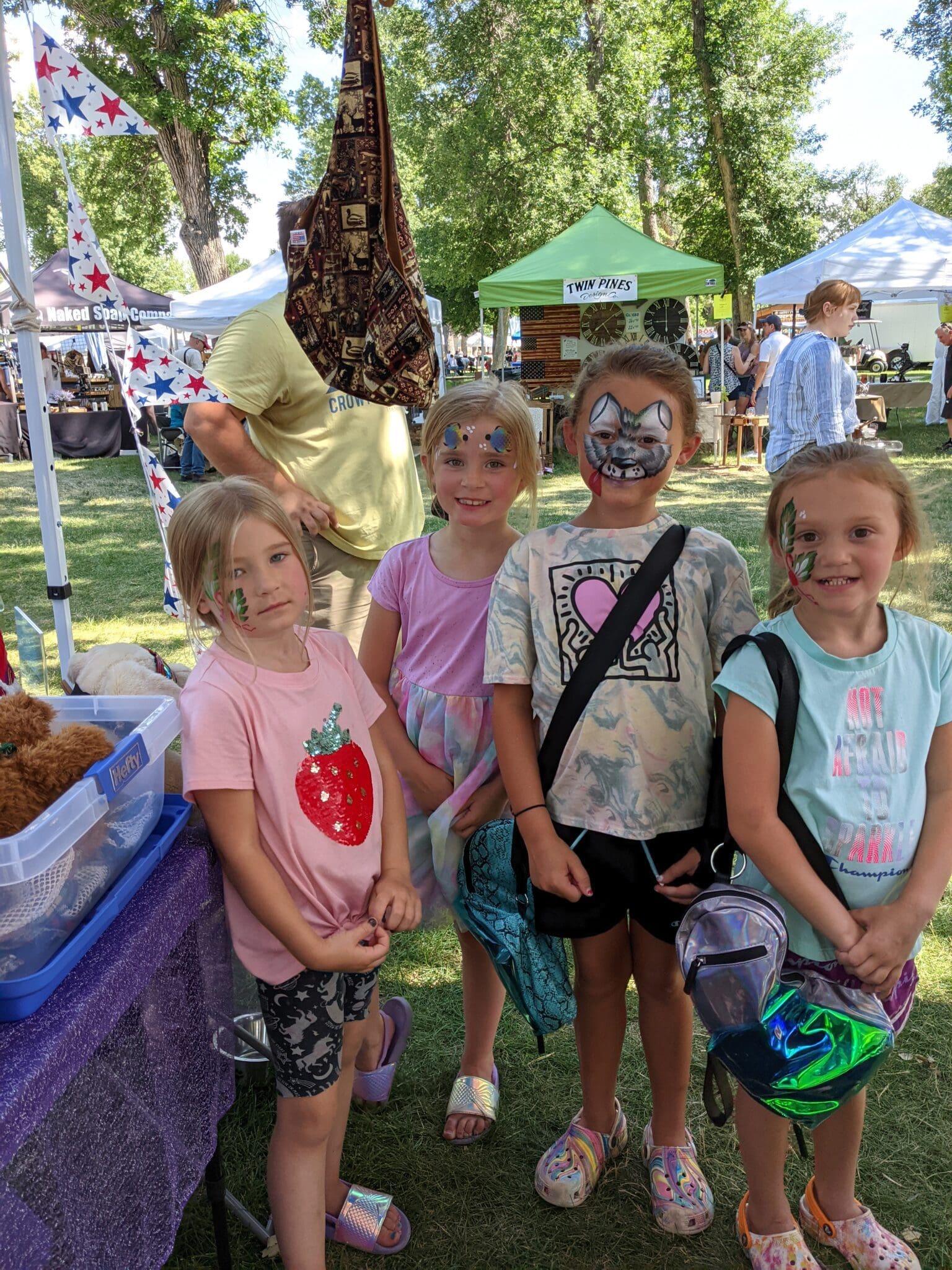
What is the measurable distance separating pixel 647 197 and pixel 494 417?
24713 millimetres

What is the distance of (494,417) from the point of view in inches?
75.5

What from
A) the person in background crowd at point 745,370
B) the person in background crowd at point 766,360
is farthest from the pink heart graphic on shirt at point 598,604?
the person in background crowd at point 745,370

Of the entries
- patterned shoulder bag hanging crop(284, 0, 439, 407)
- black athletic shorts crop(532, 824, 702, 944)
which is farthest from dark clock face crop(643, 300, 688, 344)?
black athletic shorts crop(532, 824, 702, 944)

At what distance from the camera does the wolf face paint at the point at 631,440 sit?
5.63 ft

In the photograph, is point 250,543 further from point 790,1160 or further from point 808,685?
point 790,1160

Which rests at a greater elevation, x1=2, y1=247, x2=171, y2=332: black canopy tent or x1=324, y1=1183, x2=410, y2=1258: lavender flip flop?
x1=2, y1=247, x2=171, y2=332: black canopy tent

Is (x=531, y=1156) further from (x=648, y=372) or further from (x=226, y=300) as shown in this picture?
(x=226, y=300)

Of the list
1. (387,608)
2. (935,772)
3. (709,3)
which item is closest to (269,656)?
(387,608)

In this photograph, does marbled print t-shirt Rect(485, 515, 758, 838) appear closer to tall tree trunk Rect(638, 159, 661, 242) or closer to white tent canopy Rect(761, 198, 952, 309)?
white tent canopy Rect(761, 198, 952, 309)

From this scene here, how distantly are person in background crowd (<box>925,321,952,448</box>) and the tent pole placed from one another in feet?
41.0

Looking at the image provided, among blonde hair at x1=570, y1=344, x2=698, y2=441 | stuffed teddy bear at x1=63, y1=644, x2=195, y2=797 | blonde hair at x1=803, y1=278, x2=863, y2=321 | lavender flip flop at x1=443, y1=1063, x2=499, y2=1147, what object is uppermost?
blonde hair at x1=803, y1=278, x2=863, y2=321

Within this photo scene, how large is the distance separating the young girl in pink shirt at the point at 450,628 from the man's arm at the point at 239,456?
556mm

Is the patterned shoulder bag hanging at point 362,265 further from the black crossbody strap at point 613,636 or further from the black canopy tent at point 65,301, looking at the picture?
the black canopy tent at point 65,301

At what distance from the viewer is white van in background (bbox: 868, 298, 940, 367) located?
31969 mm
